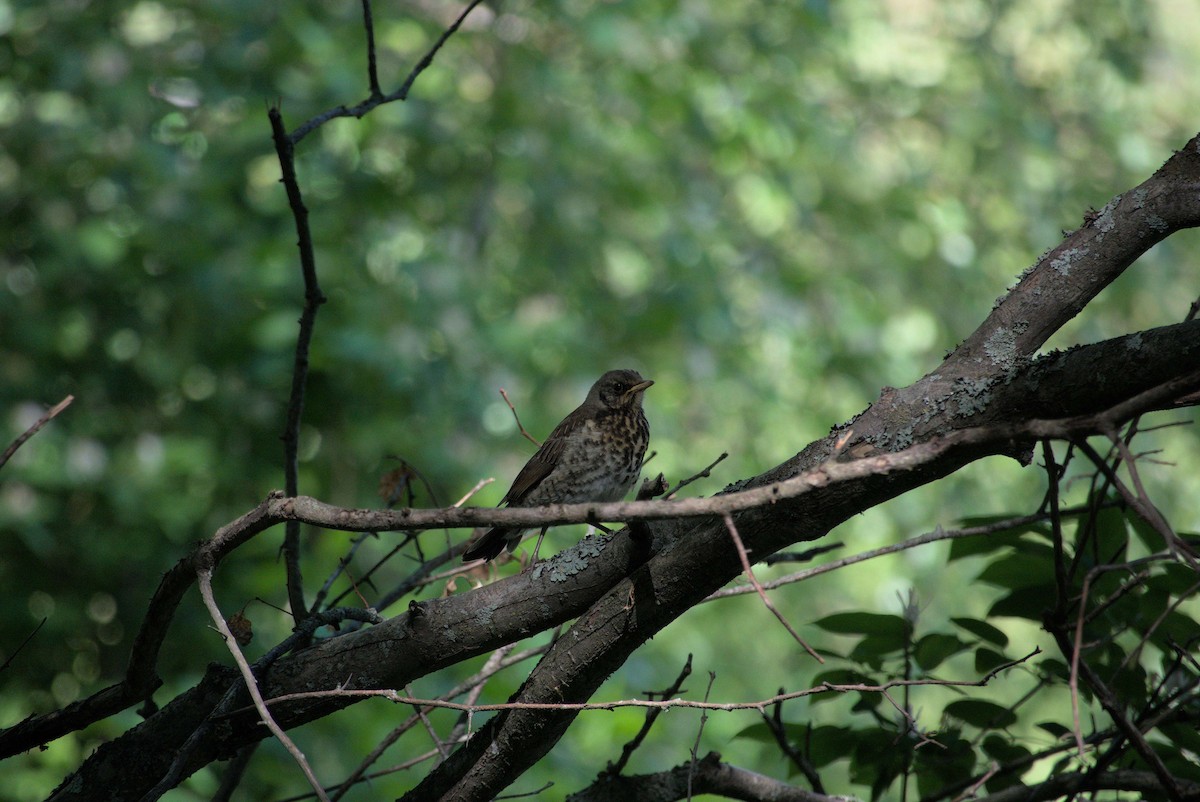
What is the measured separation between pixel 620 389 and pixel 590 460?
11.6 inches

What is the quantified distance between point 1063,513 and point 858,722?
12.2 ft

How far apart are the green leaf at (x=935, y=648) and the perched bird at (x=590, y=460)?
48.8 inches

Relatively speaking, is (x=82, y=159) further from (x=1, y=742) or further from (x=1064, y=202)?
(x=1064, y=202)

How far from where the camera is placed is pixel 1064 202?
705 centimetres

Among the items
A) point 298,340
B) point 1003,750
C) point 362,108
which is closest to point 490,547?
point 298,340

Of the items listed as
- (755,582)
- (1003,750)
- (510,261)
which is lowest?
(1003,750)

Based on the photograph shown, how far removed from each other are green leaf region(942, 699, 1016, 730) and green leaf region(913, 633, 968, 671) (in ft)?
0.26

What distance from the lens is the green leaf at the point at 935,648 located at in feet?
5.68

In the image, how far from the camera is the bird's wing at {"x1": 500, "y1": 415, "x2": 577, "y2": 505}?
301 cm

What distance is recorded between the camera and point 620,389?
3162 millimetres

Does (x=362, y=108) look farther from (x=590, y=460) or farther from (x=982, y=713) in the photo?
(x=982, y=713)

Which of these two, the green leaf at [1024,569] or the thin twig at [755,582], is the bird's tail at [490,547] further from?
the thin twig at [755,582]

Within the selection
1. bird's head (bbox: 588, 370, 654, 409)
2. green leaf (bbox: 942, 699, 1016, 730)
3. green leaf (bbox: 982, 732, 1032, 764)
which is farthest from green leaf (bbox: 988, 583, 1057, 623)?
bird's head (bbox: 588, 370, 654, 409)

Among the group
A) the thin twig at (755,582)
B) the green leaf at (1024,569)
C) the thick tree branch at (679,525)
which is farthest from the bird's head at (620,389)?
the thin twig at (755,582)
